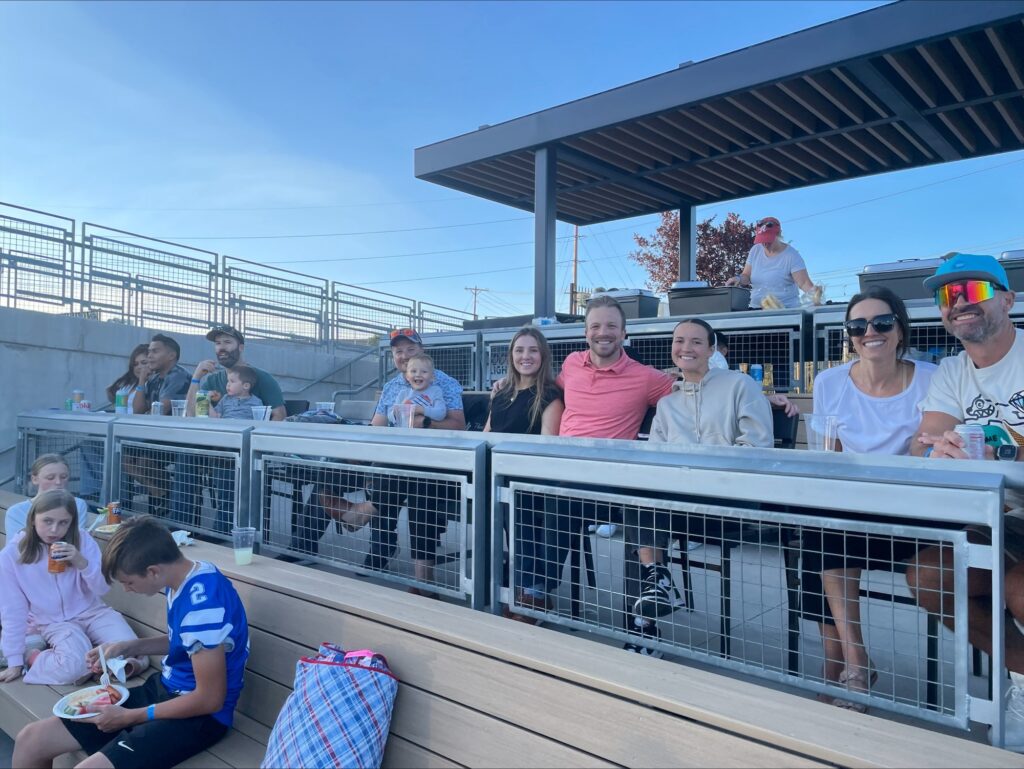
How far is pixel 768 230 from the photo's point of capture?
6480mm

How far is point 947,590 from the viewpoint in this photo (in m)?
1.74

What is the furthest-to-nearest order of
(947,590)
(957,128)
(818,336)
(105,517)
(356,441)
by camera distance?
1. (957,128)
2. (818,336)
3. (105,517)
4. (356,441)
5. (947,590)

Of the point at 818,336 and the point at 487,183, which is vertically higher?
the point at 487,183

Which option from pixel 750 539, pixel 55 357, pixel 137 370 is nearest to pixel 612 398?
pixel 750 539

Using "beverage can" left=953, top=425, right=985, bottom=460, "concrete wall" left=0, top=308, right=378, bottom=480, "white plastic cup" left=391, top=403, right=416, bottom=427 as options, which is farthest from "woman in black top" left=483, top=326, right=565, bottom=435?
"concrete wall" left=0, top=308, right=378, bottom=480

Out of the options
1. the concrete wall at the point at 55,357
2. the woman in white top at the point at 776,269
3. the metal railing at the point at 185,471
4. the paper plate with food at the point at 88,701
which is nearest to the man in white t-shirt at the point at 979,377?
the paper plate with food at the point at 88,701

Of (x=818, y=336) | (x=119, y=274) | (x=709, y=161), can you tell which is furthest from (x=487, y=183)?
(x=119, y=274)

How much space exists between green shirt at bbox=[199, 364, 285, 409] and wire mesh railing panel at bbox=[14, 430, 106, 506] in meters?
0.95

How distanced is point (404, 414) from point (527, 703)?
2.48m

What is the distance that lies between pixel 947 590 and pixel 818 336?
3675mm

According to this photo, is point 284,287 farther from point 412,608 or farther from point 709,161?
point 412,608

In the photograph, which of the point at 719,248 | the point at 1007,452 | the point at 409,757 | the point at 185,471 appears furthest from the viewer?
the point at 719,248

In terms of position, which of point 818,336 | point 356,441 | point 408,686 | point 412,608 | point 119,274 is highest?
point 119,274

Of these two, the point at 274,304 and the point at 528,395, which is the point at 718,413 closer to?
the point at 528,395
